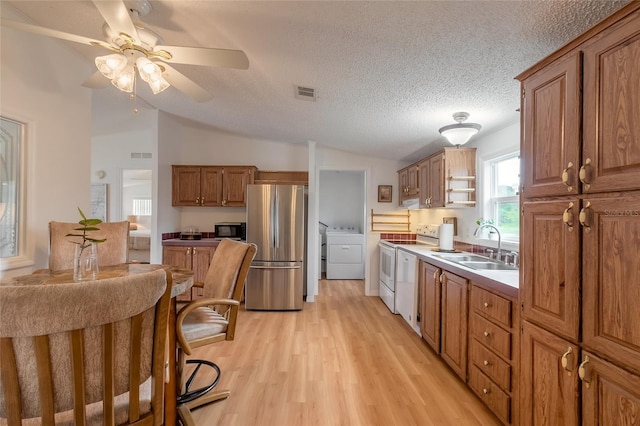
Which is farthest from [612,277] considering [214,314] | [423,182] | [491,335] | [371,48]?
[423,182]

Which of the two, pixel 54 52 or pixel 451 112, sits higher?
pixel 54 52

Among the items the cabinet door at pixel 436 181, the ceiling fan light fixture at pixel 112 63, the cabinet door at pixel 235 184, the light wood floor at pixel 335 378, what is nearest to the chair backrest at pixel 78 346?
the light wood floor at pixel 335 378

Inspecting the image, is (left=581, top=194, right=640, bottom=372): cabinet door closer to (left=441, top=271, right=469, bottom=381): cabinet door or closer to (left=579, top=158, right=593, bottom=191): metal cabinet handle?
(left=579, top=158, right=593, bottom=191): metal cabinet handle

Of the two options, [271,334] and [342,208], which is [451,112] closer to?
[271,334]

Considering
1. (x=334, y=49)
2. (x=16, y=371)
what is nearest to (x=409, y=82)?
(x=334, y=49)

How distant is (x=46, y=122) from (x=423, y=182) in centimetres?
366

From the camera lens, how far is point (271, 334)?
3057 millimetres

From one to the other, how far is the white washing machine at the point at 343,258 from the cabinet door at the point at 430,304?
2823mm

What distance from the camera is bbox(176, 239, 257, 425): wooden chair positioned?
1.61m

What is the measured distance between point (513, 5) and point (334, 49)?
93cm

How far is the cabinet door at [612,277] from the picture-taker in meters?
0.93

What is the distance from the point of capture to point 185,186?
4.34 metres

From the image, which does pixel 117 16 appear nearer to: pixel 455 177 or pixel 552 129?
pixel 552 129

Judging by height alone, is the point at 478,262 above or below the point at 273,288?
above
